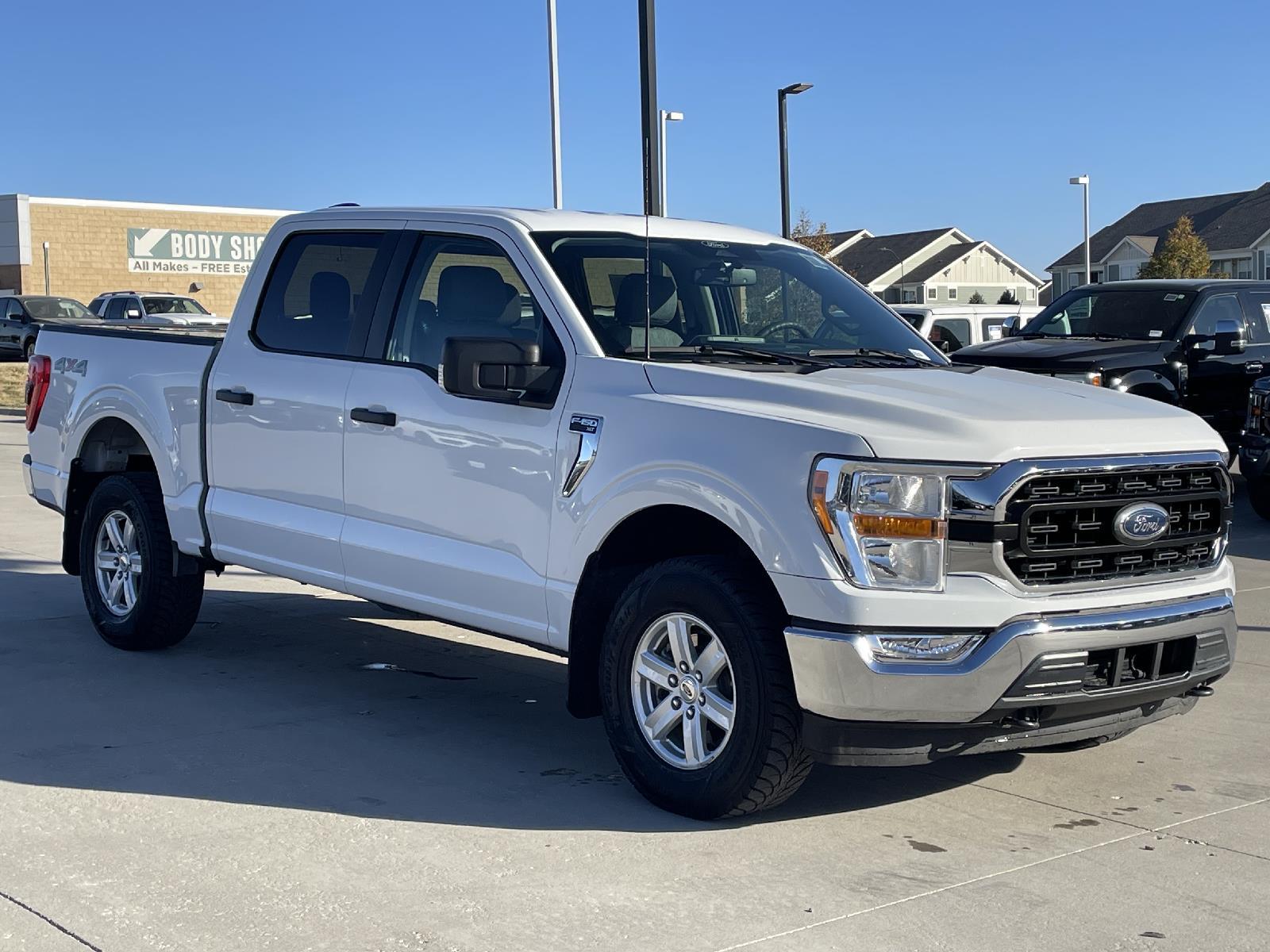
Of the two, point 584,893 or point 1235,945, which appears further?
point 584,893

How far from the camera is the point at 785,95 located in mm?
25531

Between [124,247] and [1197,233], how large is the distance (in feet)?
179

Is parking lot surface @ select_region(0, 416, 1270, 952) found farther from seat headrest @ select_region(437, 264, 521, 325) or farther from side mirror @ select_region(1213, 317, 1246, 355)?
side mirror @ select_region(1213, 317, 1246, 355)

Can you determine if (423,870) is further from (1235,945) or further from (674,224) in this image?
(674,224)

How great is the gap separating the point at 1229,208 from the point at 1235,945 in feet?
277

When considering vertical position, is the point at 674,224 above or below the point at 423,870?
above

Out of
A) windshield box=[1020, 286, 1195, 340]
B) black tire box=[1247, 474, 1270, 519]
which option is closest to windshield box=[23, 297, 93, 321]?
windshield box=[1020, 286, 1195, 340]

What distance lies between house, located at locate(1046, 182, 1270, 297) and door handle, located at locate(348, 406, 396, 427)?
7003 cm

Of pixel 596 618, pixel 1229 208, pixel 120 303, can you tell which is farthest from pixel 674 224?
pixel 1229 208

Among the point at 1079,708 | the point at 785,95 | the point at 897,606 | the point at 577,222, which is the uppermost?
the point at 785,95

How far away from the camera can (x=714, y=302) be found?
611cm

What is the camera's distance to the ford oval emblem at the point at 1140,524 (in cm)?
489

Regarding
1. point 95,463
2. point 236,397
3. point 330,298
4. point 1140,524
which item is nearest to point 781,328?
point 1140,524

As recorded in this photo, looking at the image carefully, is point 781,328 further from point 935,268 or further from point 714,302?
point 935,268
